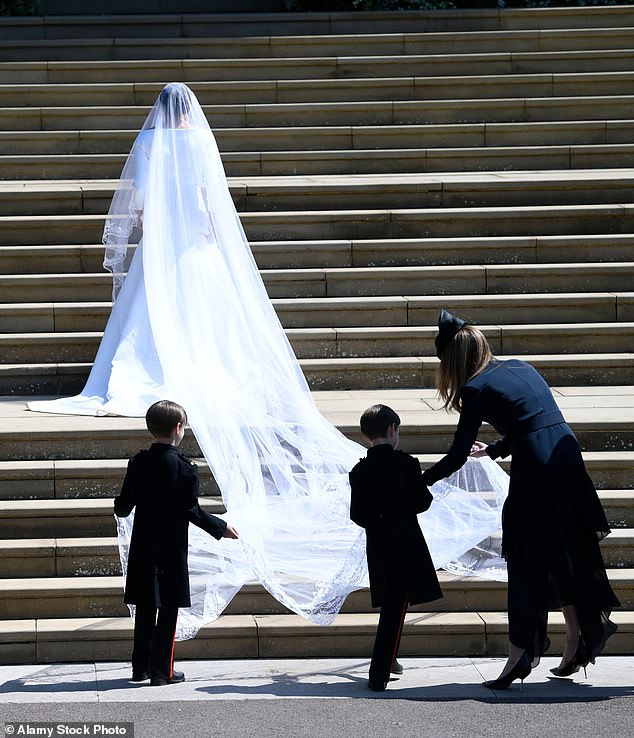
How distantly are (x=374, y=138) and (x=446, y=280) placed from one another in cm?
255

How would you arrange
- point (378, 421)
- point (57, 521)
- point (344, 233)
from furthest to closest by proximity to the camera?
point (344, 233) → point (57, 521) → point (378, 421)

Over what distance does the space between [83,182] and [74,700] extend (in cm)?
663

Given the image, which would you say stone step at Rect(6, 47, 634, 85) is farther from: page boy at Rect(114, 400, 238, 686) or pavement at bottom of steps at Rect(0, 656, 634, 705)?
pavement at bottom of steps at Rect(0, 656, 634, 705)

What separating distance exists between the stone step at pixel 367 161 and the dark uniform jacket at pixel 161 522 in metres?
6.24

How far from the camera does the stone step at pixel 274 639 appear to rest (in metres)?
6.06

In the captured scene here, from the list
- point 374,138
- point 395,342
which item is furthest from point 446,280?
point 374,138

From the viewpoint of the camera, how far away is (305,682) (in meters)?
5.70

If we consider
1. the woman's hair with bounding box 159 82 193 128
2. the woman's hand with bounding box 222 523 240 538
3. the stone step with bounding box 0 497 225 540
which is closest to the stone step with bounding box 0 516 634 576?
the stone step with bounding box 0 497 225 540

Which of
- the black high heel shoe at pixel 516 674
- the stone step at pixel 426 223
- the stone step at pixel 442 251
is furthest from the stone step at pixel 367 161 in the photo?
the black high heel shoe at pixel 516 674

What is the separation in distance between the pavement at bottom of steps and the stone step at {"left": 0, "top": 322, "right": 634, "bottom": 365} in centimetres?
343

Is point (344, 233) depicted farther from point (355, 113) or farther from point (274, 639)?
point (274, 639)

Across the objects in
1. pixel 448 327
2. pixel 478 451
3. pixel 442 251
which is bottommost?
pixel 478 451

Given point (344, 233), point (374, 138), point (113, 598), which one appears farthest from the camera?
point (374, 138)

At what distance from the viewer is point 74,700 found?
17.6ft
